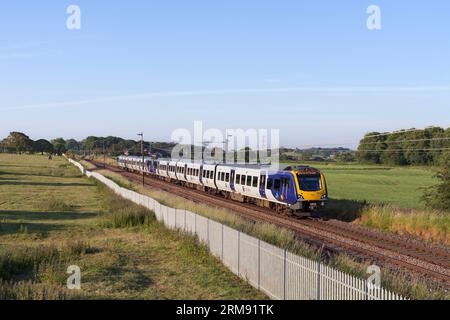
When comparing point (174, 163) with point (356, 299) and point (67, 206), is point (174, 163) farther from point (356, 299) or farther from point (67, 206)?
point (356, 299)

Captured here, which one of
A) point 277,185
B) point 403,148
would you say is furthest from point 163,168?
point 403,148

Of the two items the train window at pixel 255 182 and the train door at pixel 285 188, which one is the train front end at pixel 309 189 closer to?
the train door at pixel 285 188

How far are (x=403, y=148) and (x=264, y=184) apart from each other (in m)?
86.7

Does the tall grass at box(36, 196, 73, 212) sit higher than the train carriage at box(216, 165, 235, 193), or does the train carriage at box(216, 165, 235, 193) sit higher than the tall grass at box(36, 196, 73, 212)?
the train carriage at box(216, 165, 235, 193)

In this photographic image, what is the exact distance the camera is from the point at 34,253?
1616 cm

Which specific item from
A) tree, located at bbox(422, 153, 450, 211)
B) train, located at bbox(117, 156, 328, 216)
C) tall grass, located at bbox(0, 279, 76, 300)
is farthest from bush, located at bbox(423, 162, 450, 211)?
tall grass, located at bbox(0, 279, 76, 300)

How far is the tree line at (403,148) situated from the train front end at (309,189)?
65491 millimetres

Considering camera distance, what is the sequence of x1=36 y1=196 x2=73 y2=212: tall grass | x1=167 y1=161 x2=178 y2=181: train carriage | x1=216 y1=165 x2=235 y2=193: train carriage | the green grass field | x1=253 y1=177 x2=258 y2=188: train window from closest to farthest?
x1=253 y1=177 x2=258 y2=188: train window, x1=36 y1=196 x2=73 y2=212: tall grass, x1=216 y1=165 x2=235 y2=193: train carriage, the green grass field, x1=167 y1=161 x2=178 y2=181: train carriage

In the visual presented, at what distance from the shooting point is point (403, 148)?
107625mm

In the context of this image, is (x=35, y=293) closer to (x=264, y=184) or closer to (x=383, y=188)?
(x=264, y=184)

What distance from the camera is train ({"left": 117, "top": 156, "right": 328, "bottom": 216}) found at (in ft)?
84.4

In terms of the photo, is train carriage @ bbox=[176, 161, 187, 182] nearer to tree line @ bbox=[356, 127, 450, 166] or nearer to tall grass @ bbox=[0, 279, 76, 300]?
tall grass @ bbox=[0, 279, 76, 300]
